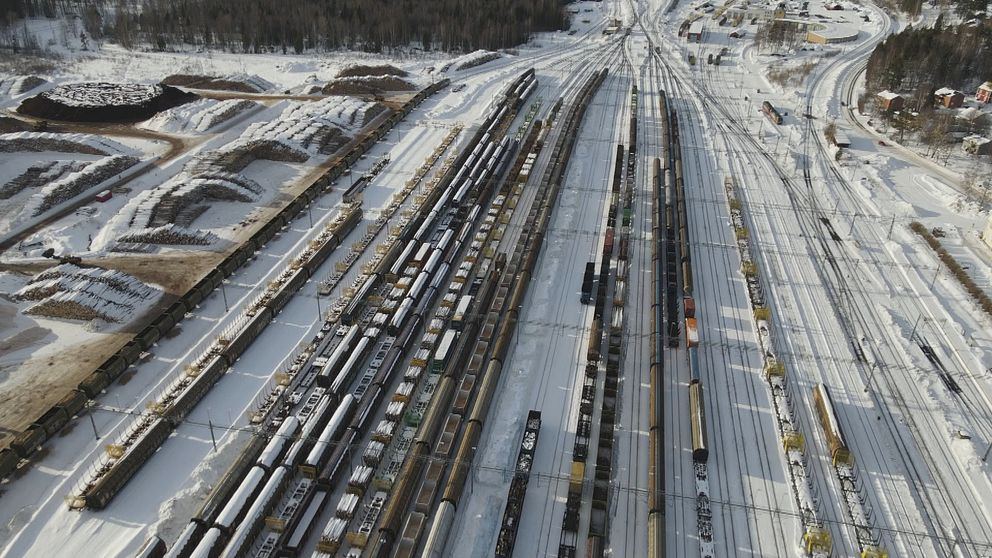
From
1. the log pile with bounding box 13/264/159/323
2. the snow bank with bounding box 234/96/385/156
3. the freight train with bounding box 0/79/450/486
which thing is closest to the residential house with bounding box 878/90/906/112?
the snow bank with bounding box 234/96/385/156

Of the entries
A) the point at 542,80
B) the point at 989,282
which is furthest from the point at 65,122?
the point at 989,282

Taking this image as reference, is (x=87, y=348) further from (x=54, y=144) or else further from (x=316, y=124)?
(x=316, y=124)

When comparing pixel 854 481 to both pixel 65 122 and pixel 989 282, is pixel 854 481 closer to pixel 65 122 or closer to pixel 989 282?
pixel 989 282

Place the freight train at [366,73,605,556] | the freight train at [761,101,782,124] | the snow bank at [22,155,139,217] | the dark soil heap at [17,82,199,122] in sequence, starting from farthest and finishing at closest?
the freight train at [761,101,782,124] < the dark soil heap at [17,82,199,122] < the snow bank at [22,155,139,217] < the freight train at [366,73,605,556]

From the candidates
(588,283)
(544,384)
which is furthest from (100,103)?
(544,384)

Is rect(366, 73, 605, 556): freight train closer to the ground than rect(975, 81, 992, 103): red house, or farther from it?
closer to the ground

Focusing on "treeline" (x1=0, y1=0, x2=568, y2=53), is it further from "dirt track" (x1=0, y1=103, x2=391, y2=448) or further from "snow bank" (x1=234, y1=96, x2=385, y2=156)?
"dirt track" (x1=0, y1=103, x2=391, y2=448)

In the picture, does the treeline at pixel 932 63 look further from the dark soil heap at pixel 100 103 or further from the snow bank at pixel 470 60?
the dark soil heap at pixel 100 103
